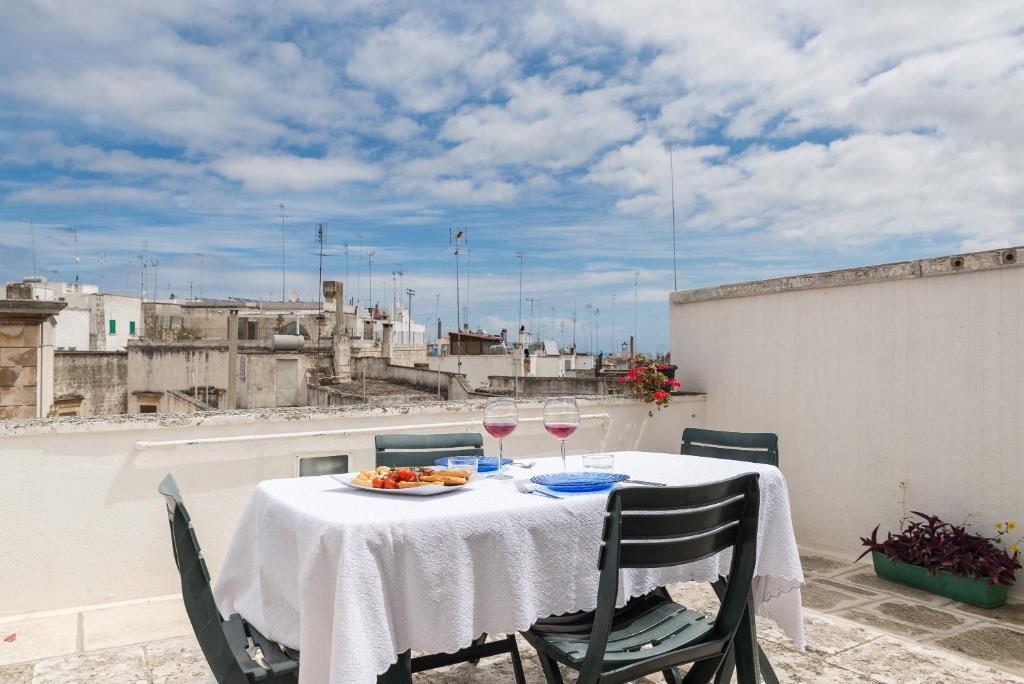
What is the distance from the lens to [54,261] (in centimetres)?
2912

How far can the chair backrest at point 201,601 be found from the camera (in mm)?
1558

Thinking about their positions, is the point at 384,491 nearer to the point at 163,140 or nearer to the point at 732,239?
the point at 732,239

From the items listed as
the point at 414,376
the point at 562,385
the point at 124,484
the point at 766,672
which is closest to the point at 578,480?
the point at 766,672

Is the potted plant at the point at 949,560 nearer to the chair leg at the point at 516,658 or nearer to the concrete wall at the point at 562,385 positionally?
the chair leg at the point at 516,658

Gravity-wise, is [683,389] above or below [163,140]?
below

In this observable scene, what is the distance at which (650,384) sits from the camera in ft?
16.2

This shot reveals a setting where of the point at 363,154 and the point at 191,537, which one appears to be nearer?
the point at 191,537

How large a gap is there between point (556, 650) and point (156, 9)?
7.15 meters

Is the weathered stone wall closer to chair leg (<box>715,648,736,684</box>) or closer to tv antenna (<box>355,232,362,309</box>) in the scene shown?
chair leg (<box>715,648,736,684</box>)

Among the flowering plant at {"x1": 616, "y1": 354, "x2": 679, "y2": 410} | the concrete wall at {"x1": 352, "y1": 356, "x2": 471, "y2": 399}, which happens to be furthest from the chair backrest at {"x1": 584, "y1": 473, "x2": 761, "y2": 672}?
the concrete wall at {"x1": 352, "y1": 356, "x2": 471, "y2": 399}

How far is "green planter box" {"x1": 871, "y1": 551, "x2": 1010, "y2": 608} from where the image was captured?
11.3ft

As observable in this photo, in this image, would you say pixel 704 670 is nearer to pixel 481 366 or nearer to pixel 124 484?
pixel 124 484

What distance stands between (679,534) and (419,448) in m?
1.35

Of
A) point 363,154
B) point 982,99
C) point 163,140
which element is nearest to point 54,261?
point 163,140
